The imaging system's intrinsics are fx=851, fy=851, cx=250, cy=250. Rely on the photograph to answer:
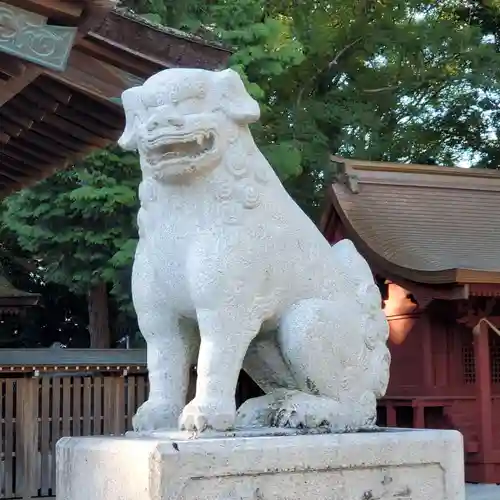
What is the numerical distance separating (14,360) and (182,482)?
5.76 metres

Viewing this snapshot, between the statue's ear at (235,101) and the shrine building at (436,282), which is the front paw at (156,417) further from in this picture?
the shrine building at (436,282)

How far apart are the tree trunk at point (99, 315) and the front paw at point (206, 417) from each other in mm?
9292

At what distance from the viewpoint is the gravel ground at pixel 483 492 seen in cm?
849

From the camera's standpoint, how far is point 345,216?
35.7 feet

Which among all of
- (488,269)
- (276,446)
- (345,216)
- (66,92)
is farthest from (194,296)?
(345,216)

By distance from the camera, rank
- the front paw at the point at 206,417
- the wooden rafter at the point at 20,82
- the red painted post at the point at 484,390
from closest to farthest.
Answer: the front paw at the point at 206,417
the wooden rafter at the point at 20,82
the red painted post at the point at 484,390

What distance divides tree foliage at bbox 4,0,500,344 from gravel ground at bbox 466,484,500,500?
13.1 feet

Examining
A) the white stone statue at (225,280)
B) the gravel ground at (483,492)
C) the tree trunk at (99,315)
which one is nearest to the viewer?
the white stone statue at (225,280)

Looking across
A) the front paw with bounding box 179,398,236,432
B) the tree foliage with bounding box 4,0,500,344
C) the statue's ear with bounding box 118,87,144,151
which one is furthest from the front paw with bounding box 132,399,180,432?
the tree foliage with bounding box 4,0,500,344

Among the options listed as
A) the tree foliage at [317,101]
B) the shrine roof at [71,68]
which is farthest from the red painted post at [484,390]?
the shrine roof at [71,68]

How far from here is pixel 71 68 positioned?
423 cm

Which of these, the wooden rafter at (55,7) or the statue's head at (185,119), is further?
the wooden rafter at (55,7)

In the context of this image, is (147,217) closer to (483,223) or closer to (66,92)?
(66,92)

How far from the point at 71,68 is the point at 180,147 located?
1824mm
